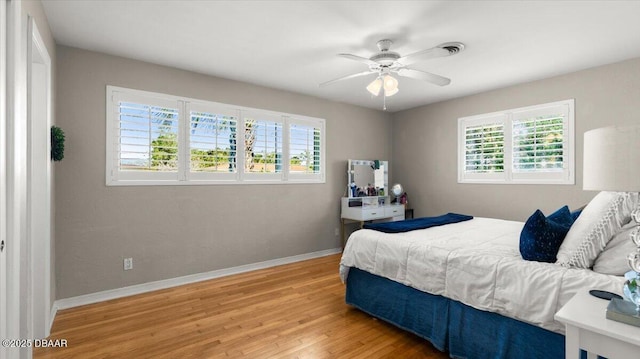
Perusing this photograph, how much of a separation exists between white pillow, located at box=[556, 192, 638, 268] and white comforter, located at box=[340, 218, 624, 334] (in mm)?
87

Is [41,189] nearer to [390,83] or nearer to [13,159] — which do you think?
[13,159]

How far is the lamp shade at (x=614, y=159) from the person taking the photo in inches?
46.3

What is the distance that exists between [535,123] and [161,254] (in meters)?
4.93

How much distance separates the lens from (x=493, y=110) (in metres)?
4.46

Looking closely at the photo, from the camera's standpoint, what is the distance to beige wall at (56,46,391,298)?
3.03m

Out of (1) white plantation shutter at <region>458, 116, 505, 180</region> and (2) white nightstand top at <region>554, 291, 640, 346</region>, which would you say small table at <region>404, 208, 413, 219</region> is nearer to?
(1) white plantation shutter at <region>458, 116, 505, 180</region>

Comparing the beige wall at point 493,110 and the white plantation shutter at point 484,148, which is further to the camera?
the white plantation shutter at point 484,148

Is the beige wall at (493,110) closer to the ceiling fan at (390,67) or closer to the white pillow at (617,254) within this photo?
the ceiling fan at (390,67)

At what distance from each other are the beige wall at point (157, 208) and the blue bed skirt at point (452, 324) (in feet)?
6.14

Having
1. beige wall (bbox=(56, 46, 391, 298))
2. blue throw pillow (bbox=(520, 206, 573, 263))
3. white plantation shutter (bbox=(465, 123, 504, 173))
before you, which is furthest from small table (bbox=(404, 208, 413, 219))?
blue throw pillow (bbox=(520, 206, 573, 263))

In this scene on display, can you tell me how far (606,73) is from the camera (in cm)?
346

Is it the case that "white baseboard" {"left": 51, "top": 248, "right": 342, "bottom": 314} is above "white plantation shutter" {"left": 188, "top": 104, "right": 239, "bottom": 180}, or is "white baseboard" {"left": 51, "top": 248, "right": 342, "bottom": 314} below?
below

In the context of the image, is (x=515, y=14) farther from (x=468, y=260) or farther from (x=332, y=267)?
(x=332, y=267)

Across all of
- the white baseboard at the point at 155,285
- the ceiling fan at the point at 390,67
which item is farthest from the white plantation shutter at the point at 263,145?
the ceiling fan at the point at 390,67
